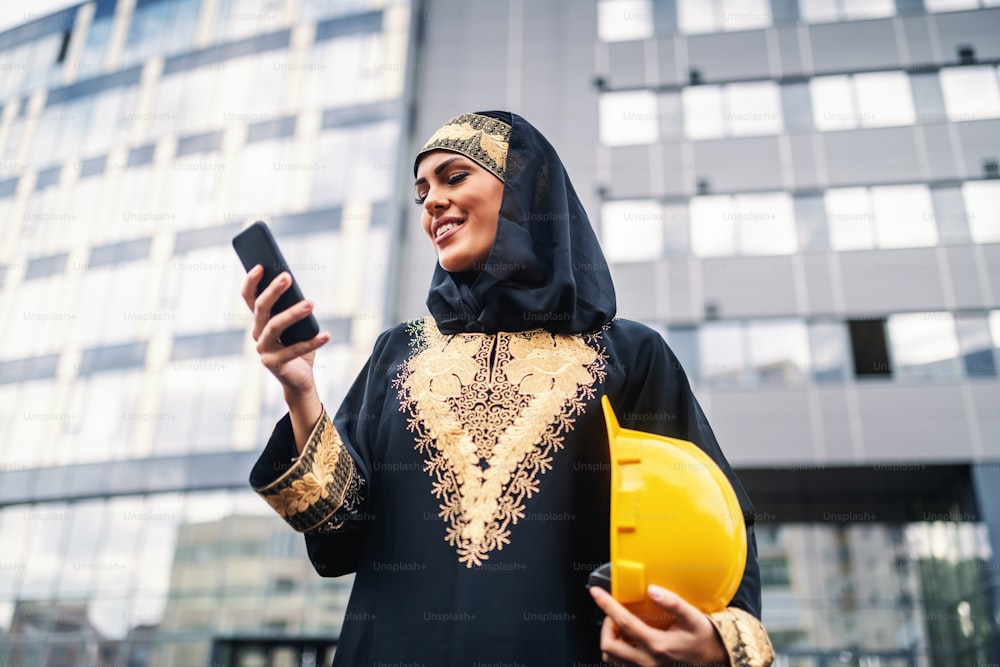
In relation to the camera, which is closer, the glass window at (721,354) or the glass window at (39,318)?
the glass window at (721,354)

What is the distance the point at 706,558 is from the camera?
1.57 meters

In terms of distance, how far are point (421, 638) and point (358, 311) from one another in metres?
20.0

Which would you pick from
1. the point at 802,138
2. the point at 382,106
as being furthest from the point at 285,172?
the point at 802,138

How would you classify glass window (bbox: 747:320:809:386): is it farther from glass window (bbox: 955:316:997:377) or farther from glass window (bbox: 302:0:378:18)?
glass window (bbox: 302:0:378:18)

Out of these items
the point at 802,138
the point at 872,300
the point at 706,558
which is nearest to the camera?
the point at 706,558

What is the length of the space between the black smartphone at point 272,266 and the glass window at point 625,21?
22.6 metres

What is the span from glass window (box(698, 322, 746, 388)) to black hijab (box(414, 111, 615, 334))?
1733 cm

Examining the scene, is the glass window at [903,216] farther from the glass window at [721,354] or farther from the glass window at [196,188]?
the glass window at [196,188]

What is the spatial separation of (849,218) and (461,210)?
19904 mm

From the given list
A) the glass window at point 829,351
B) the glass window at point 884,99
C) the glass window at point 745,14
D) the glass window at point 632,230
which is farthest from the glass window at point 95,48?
the glass window at point 829,351

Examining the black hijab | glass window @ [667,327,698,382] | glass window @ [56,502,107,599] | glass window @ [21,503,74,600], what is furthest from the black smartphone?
glass window @ [21,503,74,600]

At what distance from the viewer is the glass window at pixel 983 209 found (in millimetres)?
19469

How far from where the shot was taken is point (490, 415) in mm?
2273

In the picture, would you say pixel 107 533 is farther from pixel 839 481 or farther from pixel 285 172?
pixel 839 481
